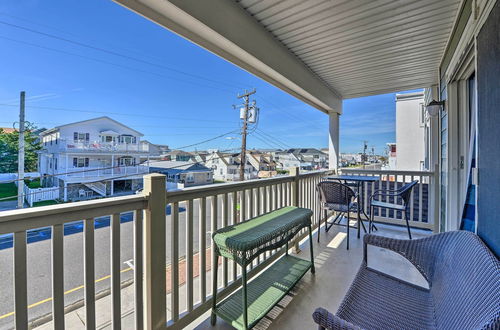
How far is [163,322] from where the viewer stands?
4.83 feet

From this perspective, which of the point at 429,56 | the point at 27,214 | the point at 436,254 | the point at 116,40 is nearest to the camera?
the point at 27,214

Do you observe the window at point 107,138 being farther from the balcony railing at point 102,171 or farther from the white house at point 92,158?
the balcony railing at point 102,171

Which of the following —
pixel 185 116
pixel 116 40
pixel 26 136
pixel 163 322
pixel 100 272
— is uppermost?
pixel 116 40

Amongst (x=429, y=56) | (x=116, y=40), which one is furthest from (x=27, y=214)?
(x=429, y=56)

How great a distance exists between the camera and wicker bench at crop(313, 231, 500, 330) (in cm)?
85

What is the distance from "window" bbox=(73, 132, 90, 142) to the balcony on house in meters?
1.09

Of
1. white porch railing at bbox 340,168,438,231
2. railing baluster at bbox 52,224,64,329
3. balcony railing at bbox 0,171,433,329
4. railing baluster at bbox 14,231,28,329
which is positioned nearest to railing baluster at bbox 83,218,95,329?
balcony railing at bbox 0,171,433,329

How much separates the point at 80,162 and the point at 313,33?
9.29ft

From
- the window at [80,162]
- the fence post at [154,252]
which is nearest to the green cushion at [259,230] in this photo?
the fence post at [154,252]

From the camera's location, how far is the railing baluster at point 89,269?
117 centimetres

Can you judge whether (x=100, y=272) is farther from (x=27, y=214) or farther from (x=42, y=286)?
(x=27, y=214)

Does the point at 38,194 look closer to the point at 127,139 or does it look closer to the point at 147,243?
the point at 147,243

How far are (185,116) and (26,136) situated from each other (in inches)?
179

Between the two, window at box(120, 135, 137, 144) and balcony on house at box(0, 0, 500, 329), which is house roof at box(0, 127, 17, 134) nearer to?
window at box(120, 135, 137, 144)
